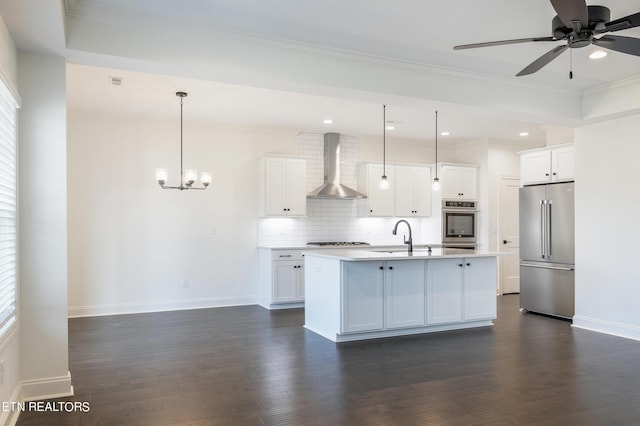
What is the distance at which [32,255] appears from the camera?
3.24 m

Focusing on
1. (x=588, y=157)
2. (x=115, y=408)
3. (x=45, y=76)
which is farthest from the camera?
(x=588, y=157)

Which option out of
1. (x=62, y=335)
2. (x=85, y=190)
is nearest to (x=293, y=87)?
(x=62, y=335)

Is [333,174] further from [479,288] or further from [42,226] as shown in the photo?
[42,226]

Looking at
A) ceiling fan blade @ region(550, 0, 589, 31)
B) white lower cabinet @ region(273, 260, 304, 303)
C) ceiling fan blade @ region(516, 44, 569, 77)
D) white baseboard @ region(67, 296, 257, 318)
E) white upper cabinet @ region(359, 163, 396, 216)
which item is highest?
ceiling fan blade @ region(550, 0, 589, 31)

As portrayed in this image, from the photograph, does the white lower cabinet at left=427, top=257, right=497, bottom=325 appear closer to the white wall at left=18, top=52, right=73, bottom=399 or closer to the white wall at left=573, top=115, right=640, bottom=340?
the white wall at left=573, top=115, right=640, bottom=340

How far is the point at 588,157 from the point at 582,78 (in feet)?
3.70

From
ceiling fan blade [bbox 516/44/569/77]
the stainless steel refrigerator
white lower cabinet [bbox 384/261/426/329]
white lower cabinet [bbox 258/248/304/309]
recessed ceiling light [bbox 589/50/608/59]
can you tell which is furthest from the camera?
white lower cabinet [bbox 258/248/304/309]

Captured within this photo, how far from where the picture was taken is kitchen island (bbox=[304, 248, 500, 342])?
4777 mm

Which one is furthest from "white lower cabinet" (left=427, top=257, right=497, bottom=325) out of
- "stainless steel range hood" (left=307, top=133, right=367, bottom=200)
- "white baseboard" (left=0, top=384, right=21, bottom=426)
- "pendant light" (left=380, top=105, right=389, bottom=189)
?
"white baseboard" (left=0, top=384, right=21, bottom=426)

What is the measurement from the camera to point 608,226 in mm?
5340

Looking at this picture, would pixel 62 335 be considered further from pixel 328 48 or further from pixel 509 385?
pixel 509 385

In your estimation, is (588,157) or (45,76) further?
(588,157)

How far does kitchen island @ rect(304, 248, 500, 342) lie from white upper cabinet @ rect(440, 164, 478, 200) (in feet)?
8.99

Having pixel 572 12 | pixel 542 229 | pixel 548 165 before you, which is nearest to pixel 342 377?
pixel 572 12
